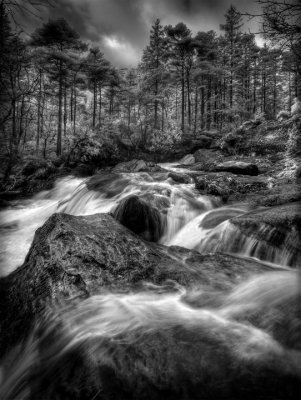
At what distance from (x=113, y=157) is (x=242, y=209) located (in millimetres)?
12661

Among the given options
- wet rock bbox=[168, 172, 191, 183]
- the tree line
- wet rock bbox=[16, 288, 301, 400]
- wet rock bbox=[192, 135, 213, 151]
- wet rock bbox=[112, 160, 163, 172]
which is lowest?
wet rock bbox=[16, 288, 301, 400]

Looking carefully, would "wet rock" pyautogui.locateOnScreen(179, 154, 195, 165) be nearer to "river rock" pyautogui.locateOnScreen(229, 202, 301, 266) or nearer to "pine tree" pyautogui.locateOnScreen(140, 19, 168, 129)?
"pine tree" pyautogui.locateOnScreen(140, 19, 168, 129)

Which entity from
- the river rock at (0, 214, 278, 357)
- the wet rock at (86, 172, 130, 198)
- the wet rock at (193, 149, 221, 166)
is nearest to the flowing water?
the river rock at (0, 214, 278, 357)

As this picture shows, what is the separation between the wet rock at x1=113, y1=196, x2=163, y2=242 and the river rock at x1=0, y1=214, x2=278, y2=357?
2.40 metres

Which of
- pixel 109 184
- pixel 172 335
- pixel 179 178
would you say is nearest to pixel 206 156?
pixel 179 178

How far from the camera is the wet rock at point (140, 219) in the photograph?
706 cm

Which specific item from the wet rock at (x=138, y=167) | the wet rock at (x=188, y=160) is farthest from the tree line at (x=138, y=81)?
the wet rock at (x=138, y=167)

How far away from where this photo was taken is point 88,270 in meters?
3.59

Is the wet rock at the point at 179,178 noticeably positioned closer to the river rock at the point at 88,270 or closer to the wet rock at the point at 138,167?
the wet rock at the point at 138,167

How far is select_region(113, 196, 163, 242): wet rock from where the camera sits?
7059mm

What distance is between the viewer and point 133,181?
37.0 feet

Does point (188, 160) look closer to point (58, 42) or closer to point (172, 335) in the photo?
point (58, 42)

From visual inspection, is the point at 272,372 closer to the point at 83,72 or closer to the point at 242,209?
the point at 242,209

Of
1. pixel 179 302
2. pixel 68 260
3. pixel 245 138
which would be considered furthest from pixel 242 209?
pixel 245 138
